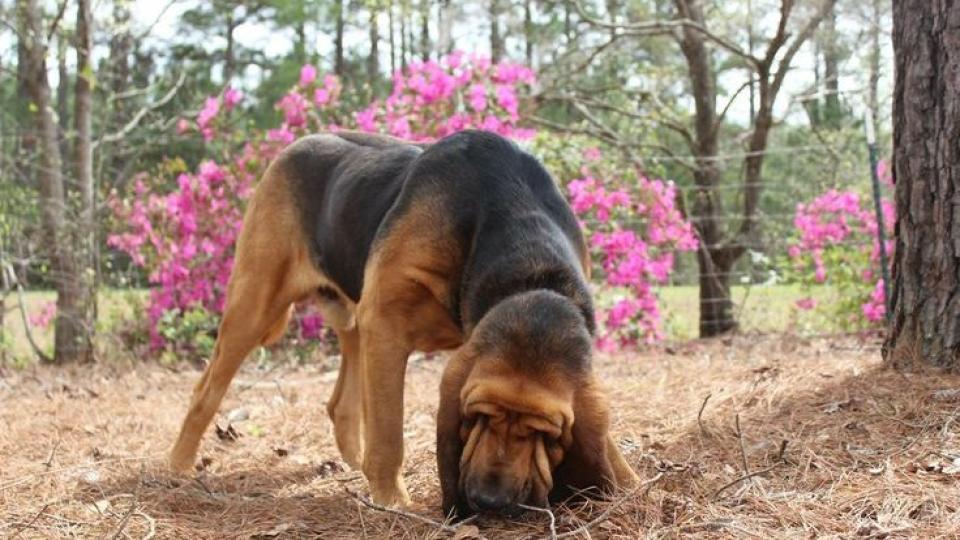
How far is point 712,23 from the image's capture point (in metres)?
13.8

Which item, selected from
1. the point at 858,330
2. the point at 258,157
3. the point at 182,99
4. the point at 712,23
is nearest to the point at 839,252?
the point at 858,330

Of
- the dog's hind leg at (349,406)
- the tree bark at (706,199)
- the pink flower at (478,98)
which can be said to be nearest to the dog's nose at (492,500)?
the dog's hind leg at (349,406)

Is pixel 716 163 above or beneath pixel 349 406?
above

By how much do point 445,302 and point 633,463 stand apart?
1.17m

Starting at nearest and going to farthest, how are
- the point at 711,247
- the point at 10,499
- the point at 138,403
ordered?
the point at 10,499 < the point at 138,403 < the point at 711,247

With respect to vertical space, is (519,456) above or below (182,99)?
below

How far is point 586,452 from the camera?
2.99 metres

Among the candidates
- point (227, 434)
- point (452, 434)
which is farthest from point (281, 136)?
point (452, 434)

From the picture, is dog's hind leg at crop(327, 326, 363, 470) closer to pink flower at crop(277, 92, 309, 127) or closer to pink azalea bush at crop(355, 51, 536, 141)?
pink azalea bush at crop(355, 51, 536, 141)

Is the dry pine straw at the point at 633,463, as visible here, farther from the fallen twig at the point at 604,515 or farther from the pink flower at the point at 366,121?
the pink flower at the point at 366,121

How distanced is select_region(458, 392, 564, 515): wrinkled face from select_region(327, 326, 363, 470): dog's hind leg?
2.25 m

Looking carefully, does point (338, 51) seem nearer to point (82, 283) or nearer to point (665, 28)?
point (665, 28)

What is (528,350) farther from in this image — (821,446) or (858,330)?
(858,330)

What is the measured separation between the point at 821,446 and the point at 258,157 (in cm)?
756
